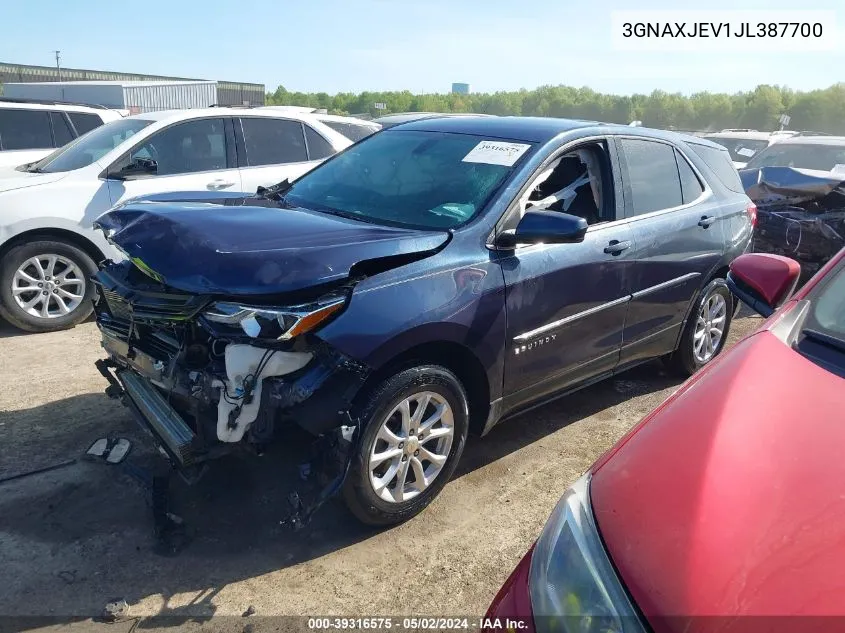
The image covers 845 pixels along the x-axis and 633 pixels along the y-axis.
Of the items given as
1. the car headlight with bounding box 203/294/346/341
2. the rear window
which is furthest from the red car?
the rear window

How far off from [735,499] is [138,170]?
5.68 meters

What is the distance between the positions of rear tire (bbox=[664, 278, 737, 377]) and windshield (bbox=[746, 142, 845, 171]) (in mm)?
5448

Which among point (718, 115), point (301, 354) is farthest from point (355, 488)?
point (718, 115)

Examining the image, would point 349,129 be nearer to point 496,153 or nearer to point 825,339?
point 496,153

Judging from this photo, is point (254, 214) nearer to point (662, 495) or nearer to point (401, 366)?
point (401, 366)

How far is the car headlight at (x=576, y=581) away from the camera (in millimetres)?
1411

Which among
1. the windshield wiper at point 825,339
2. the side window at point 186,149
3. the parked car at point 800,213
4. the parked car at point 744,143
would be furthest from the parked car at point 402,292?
the parked car at point 744,143

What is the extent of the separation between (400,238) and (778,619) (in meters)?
2.15

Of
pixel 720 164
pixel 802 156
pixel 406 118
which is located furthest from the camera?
pixel 406 118

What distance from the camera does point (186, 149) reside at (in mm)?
6359

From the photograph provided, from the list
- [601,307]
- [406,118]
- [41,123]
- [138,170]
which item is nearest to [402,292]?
[601,307]

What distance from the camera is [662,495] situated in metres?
1.58

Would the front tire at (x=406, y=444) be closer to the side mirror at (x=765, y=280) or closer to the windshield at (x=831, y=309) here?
the side mirror at (x=765, y=280)

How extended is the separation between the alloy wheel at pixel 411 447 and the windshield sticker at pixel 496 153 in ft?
4.31
